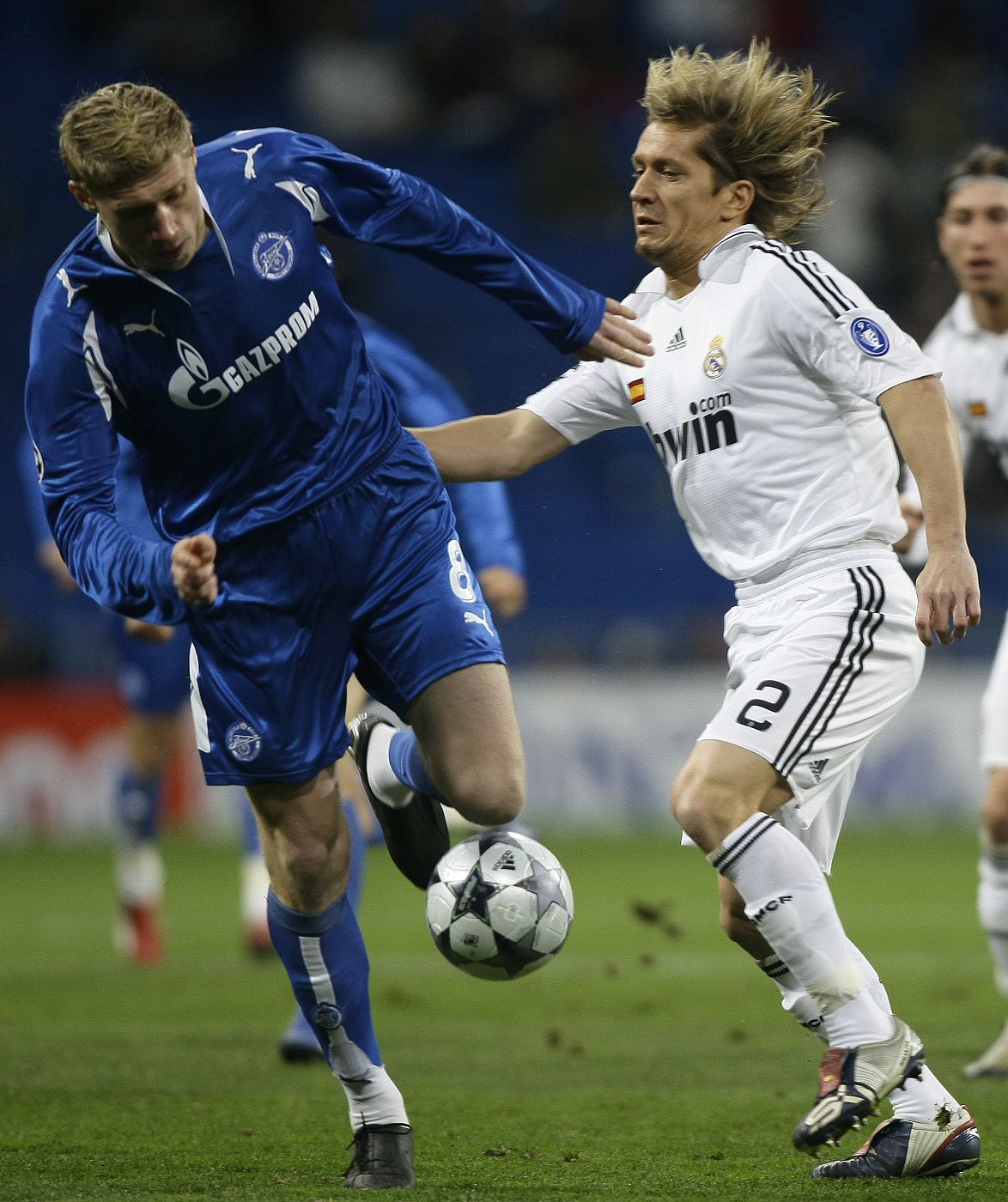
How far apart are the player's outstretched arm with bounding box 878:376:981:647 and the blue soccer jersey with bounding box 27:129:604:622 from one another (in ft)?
2.50

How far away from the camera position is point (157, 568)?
3.64 metres

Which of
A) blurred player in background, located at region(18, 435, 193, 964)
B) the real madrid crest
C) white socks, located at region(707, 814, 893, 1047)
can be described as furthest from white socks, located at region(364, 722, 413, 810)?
blurred player in background, located at region(18, 435, 193, 964)

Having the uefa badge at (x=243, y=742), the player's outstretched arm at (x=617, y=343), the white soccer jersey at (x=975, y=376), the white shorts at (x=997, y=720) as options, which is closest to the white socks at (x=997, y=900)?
the white shorts at (x=997, y=720)

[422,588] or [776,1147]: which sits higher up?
[422,588]

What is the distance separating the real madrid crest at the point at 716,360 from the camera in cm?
429

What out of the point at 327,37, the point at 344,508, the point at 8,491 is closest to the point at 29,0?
the point at 327,37

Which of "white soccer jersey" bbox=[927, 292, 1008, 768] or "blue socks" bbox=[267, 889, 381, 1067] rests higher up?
"white soccer jersey" bbox=[927, 292, 1008, 768]

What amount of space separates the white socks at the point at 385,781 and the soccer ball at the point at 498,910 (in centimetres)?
34

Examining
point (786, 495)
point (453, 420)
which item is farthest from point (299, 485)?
point (453, 420)

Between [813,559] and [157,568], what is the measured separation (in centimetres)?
147

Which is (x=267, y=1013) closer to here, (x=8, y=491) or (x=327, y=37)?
(x=8, y=491)

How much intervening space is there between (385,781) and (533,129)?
15.1 m

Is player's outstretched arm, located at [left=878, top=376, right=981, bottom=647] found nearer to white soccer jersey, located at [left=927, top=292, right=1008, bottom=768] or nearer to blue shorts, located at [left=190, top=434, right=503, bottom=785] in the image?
blue shorts, located at [left=190, top=434, right=503, bottom=785]

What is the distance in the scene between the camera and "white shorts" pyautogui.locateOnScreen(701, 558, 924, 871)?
406cm
